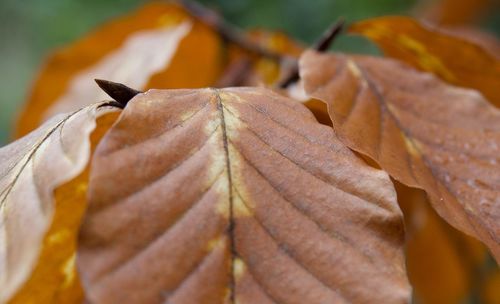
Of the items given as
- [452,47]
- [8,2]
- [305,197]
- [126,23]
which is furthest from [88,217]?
[8,2]

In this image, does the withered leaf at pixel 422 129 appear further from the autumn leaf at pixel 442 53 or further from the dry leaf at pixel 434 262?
the dry leaf at pixel 434 262

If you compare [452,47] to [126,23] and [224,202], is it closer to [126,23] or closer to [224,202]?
[224,202]

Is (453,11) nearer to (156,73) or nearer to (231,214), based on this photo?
(156,73)

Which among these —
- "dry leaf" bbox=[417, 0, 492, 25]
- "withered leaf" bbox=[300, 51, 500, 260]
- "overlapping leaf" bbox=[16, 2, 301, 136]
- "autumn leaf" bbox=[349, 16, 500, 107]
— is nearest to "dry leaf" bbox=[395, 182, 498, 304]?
"overlapping leaf" bbox=[16, 2, 301, 136]

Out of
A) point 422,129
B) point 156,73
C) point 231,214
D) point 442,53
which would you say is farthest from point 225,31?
point 231,214

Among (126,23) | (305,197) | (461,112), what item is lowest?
(461,112)

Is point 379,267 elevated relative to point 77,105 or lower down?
lower down

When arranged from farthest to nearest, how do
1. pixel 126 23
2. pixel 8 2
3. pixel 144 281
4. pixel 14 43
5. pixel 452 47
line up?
pixel 14 43, pixel 8 2, pixel 126 23, pixel 452 47, pixel 144 281

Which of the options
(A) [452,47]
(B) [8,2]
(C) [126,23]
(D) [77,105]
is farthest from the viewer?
(B) [8,2]

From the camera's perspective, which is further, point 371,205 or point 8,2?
point 8,2
